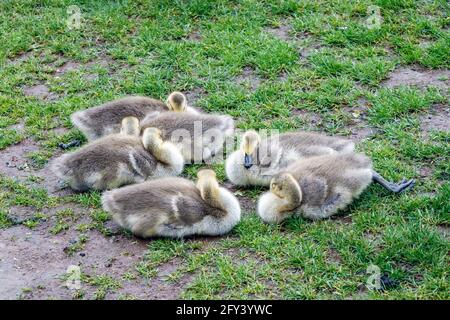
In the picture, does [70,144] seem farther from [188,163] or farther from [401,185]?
[401,185]

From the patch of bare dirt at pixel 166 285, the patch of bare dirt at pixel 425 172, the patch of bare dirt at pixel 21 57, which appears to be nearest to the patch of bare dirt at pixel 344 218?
the patch of bare dirt at pixel 425 172

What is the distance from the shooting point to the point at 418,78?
311 inches

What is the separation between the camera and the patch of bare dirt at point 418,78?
779 cm

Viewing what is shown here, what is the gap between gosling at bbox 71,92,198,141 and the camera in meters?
7.12

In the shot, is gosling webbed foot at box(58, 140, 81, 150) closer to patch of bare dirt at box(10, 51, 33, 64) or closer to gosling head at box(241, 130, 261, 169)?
gosling head at box(241, 130, 261, 169)

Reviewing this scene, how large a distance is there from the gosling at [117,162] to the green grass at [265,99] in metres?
0.17

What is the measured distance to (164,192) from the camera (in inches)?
226

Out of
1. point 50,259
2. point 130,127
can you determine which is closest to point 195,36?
point 130,127

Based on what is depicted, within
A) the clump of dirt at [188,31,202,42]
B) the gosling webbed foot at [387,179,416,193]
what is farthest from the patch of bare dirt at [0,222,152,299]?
the clump of dirt at [188,31,202,42]

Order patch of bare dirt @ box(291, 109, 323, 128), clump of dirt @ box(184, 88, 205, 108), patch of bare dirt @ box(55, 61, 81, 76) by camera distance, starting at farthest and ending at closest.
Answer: patch of bare dirt @ box(55, 61, 81, 76) → clump of dirt @ box(184, 88, 205, 108) → patch of bare dirt @ box(291, 109, 323, 128)

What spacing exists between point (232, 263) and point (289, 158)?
4.27 feet

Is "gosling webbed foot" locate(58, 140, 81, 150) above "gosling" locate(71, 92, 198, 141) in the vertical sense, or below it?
below

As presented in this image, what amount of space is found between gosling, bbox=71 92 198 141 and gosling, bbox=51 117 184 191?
→ 0.58m

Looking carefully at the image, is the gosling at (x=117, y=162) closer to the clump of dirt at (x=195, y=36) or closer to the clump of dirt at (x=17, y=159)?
the clump of dirt at (x=17, y=159)
